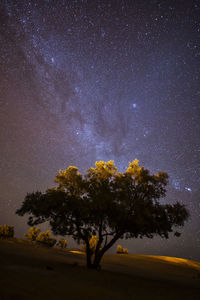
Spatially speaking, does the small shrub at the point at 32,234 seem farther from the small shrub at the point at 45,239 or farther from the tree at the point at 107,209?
the tree at the point at 107,209

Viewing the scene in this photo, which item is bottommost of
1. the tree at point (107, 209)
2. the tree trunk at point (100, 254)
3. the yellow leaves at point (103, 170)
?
the tree trunk at point (100, 254)

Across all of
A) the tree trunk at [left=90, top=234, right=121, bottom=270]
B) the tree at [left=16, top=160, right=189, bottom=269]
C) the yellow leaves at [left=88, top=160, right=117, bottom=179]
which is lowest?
the tree trunk at [left=90, top=234, right=121, bottom=270]

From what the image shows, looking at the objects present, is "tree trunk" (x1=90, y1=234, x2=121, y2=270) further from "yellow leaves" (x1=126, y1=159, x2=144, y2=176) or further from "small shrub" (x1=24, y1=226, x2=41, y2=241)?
"small shrub" (x1=24, y1=226, x2=41, y2=241)

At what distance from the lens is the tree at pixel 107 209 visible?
13.3m

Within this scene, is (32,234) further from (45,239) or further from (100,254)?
(100,254)

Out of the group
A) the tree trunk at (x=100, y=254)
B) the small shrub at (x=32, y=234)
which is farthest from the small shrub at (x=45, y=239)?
the tree trunk at (x=100, y=254)

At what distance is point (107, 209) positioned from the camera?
1375 cm

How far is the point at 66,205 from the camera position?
13633 mm

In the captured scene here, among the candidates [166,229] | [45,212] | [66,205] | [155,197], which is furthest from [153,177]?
[45,212]

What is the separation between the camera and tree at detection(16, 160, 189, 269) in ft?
43.5

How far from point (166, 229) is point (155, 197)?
2.46 m

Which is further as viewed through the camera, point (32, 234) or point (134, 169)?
point (32, 234)

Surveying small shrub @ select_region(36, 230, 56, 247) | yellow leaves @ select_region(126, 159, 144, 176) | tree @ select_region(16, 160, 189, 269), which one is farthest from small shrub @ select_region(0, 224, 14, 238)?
yellow leaves @ select_region(126, 159, 144, 176)

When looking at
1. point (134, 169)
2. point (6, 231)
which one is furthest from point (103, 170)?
point (6, 231)
